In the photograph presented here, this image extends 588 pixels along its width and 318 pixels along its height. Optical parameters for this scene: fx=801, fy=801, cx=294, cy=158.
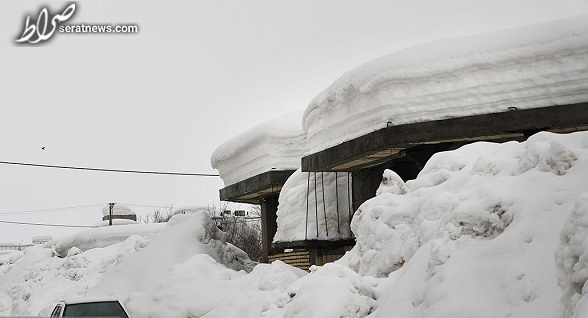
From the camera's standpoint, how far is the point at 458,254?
7500 mm

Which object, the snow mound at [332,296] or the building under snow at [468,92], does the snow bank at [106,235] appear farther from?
the snow mound at [332,296]

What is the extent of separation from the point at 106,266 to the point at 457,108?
1202 cm

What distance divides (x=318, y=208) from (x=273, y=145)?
9.64 feet

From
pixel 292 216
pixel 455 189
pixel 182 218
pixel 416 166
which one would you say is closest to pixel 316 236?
pixel 292 216

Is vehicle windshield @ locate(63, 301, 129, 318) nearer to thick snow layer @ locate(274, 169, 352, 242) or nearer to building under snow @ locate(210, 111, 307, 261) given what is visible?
thick snow layer @ locate(274, 169, 352, 242)

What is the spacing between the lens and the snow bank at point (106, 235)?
1324 inches

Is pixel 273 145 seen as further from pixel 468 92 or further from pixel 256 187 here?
pixel 468 92

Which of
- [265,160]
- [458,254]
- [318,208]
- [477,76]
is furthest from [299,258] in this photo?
[458,254]

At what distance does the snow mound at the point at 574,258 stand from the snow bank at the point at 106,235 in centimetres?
2864

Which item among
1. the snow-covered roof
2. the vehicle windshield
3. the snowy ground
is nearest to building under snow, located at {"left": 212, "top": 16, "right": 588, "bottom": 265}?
the snowy ground

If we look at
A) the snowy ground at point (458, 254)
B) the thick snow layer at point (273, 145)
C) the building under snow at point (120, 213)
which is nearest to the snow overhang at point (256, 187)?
the thick snow layer at point (273, 145)

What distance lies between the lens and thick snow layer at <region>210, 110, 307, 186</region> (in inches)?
814

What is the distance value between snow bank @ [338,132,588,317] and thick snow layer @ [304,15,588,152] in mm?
2744

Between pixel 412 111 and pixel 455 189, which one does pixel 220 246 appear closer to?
pixel 412 111
